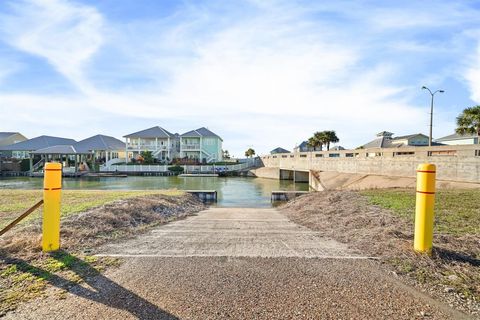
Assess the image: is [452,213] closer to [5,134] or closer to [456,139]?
[456,139]

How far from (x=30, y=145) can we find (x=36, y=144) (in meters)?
0.95

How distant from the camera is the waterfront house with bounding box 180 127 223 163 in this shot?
52.2 meters

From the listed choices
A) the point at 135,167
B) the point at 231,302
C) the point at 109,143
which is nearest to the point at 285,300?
the point at 231,302

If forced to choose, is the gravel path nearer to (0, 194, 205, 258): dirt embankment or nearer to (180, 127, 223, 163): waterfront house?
(0, 194, 205, 258): dirt embankment

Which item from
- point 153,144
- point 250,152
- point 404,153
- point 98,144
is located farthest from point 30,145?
point 404,153

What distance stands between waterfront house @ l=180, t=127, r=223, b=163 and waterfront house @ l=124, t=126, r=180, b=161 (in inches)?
84.1

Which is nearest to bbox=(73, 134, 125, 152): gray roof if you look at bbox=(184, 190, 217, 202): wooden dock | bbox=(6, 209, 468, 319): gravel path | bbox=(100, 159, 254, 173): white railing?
bbox=(100, 159, 254, 173): white railing

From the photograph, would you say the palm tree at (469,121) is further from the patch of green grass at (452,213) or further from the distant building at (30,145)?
the distant building at (30,145)

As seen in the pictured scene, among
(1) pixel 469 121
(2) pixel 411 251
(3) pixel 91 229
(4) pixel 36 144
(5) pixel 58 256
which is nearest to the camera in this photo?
(5) pixel 58 256

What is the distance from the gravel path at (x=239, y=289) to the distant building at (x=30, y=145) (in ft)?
193

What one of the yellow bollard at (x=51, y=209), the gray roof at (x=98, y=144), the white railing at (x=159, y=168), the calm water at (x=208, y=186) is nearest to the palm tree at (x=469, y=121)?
the calm water at (x=208, y=186)

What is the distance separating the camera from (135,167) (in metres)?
44.2

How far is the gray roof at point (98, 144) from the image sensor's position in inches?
1917

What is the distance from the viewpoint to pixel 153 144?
172 ft
